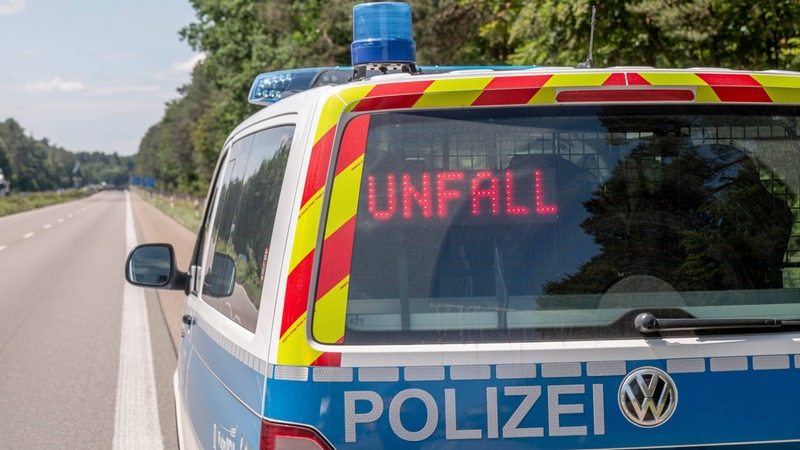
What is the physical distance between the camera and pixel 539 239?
2654 millimetres

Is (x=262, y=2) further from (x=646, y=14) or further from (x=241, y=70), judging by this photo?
(x=646, y=14)

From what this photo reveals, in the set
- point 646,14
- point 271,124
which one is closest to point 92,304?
point 646,14

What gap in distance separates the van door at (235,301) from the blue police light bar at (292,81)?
0.30m

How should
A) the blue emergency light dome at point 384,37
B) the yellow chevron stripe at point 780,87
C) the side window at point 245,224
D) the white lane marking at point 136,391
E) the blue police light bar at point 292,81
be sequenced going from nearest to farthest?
the yellow chevron stripe at point 780,87, the side window at point 245,224, the blue emergency light dome at point 384,37, the blue police light bar at point 292,81, the white lane marking at point 136,391

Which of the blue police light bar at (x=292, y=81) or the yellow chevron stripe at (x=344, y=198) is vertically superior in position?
the blue police light bar at (x=292, y=81)

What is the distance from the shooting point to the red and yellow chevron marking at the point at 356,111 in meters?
2.55

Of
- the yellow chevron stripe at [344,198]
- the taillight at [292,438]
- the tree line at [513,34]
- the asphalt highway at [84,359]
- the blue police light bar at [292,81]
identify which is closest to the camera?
the taillight at [292,438]

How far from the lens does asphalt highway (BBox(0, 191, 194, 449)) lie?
7.53 m

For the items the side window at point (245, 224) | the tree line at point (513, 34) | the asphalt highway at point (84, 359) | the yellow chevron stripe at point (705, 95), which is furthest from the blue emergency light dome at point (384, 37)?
the asphalt highway at point (84, 359)

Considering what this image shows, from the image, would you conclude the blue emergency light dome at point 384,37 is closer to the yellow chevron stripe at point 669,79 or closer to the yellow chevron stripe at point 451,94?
the yellow chevron stripe at point 451,94

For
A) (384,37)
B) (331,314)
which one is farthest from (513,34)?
(331,314)

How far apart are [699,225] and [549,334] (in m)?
0.49

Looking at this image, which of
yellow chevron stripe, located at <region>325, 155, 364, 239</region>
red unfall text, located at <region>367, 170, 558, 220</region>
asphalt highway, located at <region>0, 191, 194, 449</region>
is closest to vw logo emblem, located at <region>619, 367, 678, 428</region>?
red unfall text, located at <region>367, 170, 558, 220</region>

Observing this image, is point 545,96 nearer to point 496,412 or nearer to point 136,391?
point 496,412
